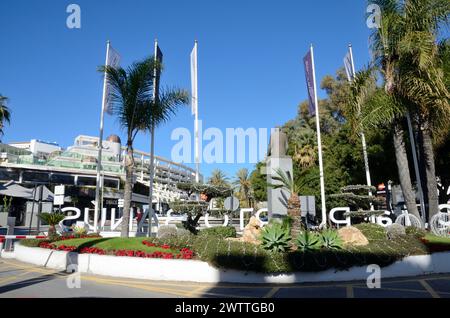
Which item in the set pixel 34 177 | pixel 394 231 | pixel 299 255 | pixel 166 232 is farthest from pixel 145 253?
pixel 34 177

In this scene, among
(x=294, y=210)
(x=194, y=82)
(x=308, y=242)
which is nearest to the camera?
(x=308, y=242)

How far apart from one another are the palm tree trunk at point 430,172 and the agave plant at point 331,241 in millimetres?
8483

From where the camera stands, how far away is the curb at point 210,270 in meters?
9.28

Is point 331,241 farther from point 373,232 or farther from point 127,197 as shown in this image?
point 127,197

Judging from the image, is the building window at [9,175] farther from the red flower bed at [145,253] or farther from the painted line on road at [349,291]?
the painted line on road at [349,291]

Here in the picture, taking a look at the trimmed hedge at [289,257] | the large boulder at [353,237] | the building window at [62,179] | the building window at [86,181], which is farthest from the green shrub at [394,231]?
the building window at [86,181]

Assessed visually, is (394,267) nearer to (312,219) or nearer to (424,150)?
(424,150)

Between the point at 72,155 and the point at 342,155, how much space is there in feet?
135

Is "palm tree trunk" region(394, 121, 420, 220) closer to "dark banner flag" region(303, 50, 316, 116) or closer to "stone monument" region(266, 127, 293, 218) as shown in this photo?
"dark banner flag" region(303, 50, 316, 116)

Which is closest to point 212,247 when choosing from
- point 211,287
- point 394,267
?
point 211,287

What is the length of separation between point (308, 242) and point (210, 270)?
2936 millimetres

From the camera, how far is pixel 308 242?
10.1 metres

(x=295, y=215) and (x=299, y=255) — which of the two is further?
(x=295, y=215)

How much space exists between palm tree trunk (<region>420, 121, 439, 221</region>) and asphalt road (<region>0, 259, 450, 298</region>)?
718 centimetres
